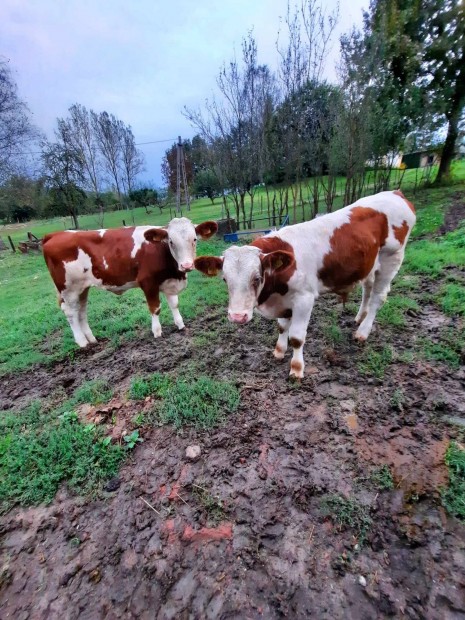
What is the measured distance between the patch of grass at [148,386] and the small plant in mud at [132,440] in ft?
1.85

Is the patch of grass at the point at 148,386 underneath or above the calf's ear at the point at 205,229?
underneath

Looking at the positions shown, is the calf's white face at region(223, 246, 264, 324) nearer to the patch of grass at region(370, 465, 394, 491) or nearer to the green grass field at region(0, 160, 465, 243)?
the patch of grass at region(370, 465, 394, 491)

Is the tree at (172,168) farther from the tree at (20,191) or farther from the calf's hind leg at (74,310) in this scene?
the calf's hind leg at (74,310)

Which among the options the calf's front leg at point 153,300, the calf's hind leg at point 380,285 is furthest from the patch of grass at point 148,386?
the calf's hind leg at point 380,285

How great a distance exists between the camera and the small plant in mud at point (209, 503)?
2129 millimetres

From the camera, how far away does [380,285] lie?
13.1 ft

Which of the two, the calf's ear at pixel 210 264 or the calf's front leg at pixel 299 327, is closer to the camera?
the calf's ear at pixel 210 264

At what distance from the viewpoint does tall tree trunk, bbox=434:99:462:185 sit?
53.0ft

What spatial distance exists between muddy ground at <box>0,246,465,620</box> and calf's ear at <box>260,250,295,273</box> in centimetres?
136

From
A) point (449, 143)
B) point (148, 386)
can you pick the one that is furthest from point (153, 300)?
point (449, 143)

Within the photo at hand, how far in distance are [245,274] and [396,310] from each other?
10.3 ft

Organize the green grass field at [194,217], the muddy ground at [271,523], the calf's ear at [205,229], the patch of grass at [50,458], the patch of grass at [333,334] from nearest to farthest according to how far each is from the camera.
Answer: the muddy ground at [271,523] → the patch of grass at [50,458] → the patch of grass at [333,334] → the calf's ear at [205,229] → the green grass field at [194,217]

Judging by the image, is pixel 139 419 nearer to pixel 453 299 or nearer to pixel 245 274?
pixel 245 274

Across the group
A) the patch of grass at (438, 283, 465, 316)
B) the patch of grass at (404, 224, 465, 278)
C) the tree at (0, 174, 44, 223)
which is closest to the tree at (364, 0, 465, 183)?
the patch of grass at (404, 224, 465, 278)
